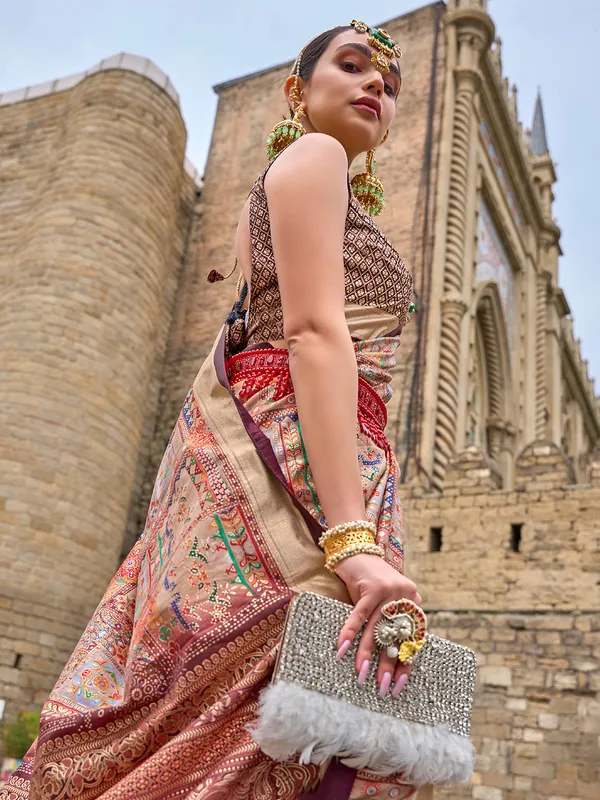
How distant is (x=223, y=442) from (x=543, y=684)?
7.39 metres

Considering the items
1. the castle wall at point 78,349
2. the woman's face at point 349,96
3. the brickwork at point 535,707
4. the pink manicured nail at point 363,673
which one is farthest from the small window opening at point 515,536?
the pink manicured nail at point 363,673

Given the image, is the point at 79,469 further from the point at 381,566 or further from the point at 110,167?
the point at 381,566

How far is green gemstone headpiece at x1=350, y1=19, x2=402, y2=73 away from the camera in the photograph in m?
1.92

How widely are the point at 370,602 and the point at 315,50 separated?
134cm


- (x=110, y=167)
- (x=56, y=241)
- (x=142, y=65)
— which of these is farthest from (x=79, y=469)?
(x=142, y=65)

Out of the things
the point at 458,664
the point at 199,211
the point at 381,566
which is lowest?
the point at 458,664

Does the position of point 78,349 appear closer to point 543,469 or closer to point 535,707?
point 543,469

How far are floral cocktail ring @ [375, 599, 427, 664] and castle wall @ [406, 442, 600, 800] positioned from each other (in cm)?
712

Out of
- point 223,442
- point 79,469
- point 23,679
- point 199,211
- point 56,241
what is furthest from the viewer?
point 199,211

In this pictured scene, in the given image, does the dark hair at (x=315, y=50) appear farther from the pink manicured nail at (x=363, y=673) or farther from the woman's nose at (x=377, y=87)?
the pink manicured nail at (x=363, y=673)

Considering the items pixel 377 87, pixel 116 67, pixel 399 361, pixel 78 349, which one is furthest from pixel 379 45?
pixel 116 67

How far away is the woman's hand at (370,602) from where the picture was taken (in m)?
1.29

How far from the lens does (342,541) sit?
4.61 feet

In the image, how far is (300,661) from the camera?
123 centimetres
